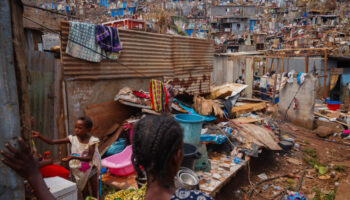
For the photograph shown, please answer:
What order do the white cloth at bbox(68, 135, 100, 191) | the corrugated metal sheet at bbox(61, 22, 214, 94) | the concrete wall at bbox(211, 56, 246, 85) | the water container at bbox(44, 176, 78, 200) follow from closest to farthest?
the water container at bbox(44, 176, 78, 200), the white cloth at bbox(68, 135, 100, 191), the corrugated metal sheet at bbox(61, 22, 214, 94), the concrete wall at bbox(211, 56, 246, 85)

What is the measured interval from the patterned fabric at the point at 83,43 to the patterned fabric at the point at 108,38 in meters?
0.11

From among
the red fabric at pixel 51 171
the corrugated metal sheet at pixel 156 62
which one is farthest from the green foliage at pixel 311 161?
the red fabric at pixel 51 171

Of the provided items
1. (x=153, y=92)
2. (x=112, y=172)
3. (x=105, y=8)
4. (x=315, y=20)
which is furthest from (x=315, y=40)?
(x=105, y=8)

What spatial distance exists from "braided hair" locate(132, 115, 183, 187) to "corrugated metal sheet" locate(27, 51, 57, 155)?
12.9ft

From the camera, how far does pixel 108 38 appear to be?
5.19 metres

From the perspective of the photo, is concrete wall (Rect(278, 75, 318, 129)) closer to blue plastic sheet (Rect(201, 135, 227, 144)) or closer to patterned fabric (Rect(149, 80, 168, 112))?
blue plastic sheet (Rect(201, 135, 227, 144))

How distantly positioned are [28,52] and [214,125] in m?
4.97

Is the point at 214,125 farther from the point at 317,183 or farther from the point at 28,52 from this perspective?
the point at 28,52

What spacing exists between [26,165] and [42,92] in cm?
386

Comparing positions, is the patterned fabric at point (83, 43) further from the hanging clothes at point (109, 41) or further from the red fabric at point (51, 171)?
the red fabric at point (51, 171)

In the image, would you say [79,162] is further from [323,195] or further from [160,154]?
[323,195]

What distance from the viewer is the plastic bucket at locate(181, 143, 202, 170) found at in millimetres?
3808

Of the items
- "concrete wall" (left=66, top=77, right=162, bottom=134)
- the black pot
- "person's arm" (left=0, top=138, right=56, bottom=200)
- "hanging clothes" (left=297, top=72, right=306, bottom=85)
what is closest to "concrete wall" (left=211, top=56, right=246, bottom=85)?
"hanging clothes" (left=297, top=72, right=306, bottom=85)

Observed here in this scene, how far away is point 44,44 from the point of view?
478 centimetres
